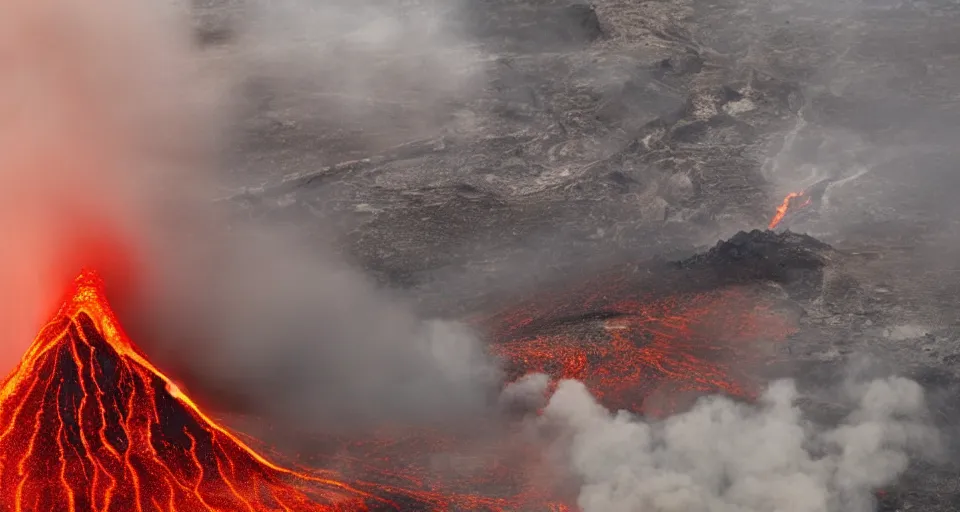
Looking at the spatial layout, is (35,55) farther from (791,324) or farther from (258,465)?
(791,324)

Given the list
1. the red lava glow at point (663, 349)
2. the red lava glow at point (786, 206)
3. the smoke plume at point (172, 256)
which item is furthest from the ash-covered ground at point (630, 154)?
the smoke plume at point (172, 256)

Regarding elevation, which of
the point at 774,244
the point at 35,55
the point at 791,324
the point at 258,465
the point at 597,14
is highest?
the point at 35,55

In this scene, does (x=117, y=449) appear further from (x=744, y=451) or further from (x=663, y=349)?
(x=663, y=349)

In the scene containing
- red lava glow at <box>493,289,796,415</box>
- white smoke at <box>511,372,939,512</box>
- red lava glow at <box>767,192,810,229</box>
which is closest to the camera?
white smoke at <box>511,372,939,512</box>

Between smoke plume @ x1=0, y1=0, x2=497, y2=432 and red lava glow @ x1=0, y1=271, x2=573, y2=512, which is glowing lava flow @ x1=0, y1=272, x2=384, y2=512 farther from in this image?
smoke plume @ x1=0, y1=0, x2=497, y2=432

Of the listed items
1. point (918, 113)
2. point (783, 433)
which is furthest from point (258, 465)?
point (918, 113)

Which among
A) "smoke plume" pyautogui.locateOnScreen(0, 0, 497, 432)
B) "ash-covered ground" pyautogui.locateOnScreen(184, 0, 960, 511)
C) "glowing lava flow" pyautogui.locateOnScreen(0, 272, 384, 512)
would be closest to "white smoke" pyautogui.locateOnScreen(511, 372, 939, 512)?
"ash-covered ground" pyautogui.locateOnScreen(184, 0, 960, 511)

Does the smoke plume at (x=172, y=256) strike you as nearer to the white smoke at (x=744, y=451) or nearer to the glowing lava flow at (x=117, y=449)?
the glowing lava flow at (x=117, y=449)
